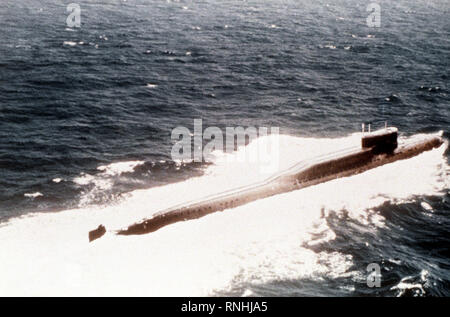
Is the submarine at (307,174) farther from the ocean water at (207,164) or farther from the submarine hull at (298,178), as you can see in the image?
the ocean water at (207,164)

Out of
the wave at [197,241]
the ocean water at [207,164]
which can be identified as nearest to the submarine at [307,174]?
the wave at [197,241]

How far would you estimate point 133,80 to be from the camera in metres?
75.3

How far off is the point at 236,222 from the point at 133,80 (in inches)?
1739

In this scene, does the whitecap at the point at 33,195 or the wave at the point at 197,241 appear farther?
the whitecap at the point at 33,195

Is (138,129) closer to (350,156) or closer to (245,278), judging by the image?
(350,156)

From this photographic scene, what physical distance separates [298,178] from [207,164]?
35.7 feet

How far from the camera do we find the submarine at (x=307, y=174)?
1502 inches

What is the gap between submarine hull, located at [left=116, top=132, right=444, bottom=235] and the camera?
3834 cm
